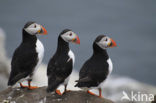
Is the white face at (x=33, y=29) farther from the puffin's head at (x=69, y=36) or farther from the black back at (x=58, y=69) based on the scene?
the black back at (x=58, y=69)

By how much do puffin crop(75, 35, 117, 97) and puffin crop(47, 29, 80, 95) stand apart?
36cm

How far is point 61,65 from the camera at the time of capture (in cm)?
852

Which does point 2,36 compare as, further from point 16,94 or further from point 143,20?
point 143,20

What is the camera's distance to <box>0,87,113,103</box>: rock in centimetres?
860

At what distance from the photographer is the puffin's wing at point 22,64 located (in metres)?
8.69

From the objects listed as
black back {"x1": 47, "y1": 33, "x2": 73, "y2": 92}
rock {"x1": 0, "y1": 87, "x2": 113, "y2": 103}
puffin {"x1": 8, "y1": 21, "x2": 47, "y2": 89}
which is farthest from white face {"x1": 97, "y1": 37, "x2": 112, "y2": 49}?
puffin {"x1": 8, "y1": 21, "x2": 47, "y2": 89}

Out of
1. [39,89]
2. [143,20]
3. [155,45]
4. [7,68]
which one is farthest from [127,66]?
[39,89]

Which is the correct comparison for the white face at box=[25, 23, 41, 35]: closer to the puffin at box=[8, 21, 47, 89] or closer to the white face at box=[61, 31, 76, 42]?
the puffin at box=[8, 21, 47, 89]

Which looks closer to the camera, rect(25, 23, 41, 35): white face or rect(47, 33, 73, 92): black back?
rect(47, 33, 73, 92): black back

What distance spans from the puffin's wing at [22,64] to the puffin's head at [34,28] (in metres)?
0.52

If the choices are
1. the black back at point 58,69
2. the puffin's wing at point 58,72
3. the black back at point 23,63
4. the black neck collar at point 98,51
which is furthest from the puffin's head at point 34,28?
the black neck collar at point 98,51

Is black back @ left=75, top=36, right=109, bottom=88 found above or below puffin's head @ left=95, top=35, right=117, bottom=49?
below

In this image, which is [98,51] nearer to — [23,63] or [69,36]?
[69,36]

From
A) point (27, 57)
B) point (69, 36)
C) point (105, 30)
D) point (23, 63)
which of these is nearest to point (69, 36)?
point (69, 36)
